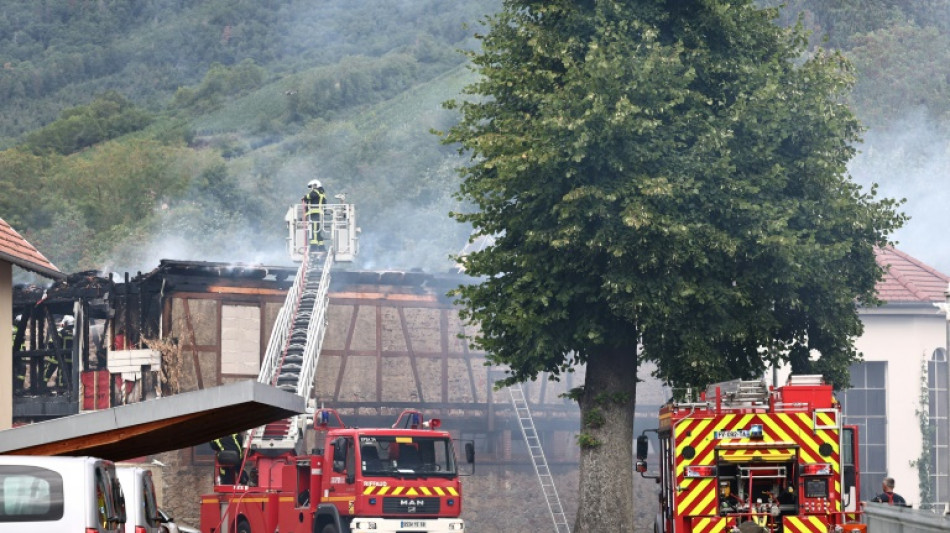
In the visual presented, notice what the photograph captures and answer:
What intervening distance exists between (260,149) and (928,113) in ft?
228

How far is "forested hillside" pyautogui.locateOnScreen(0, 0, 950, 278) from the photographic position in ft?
286

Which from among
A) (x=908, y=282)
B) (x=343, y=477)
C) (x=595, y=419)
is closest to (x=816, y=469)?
(x=595, y=419)

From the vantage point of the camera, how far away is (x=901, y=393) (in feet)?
132

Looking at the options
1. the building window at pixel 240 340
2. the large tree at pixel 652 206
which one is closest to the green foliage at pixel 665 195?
the large tree at pixel 652 206

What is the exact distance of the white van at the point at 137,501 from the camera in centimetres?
1539

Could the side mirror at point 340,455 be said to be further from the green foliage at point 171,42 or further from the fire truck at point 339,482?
the green foliage at point 171,42

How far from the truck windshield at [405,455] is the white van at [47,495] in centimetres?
1253

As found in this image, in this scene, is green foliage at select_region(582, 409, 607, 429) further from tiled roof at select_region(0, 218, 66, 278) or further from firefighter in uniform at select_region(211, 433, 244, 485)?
tiled roof at select_region(0, 218, 66, 278)

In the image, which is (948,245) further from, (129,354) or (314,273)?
(129,354)

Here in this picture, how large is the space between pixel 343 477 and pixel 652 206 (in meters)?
6.56

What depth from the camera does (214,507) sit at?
91.0 ft

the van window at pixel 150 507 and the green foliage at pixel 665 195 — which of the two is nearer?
the van window at pixel 150 507

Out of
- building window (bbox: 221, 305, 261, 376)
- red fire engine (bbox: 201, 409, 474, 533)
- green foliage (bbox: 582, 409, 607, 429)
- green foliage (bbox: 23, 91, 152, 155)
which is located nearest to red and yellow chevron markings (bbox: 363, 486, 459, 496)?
red fire engine (bbox: 201, 409, 474, 533)

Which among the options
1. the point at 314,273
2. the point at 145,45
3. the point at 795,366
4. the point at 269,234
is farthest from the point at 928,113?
the point at 145,45
